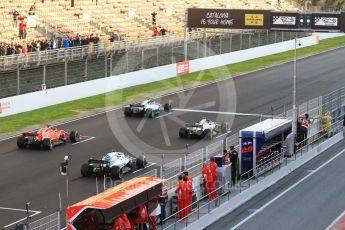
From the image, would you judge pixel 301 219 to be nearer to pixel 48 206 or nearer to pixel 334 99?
pixel 48 206

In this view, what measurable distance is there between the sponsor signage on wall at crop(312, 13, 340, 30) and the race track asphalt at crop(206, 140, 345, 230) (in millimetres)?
23246

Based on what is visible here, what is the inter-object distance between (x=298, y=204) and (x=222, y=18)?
3430 cm

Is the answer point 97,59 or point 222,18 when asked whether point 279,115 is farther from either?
point 222,18

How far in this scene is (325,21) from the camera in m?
51.4

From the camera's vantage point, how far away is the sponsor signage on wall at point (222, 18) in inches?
2207

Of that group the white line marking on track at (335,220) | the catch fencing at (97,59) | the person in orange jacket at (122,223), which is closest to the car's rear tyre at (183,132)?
the catch fencing at (97,59)

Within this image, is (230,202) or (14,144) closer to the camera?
(230,202)

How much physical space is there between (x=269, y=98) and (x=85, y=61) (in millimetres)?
11349

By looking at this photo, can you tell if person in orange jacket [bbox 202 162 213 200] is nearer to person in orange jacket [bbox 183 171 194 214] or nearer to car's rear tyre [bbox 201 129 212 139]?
person in orange jacket [bbox 183 171 194 214]

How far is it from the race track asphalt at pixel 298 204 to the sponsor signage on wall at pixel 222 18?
2786 centimetres

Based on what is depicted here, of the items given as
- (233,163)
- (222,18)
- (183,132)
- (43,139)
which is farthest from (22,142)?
(222,18)

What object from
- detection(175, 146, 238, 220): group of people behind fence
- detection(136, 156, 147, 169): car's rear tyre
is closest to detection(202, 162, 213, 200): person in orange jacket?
detection(175, 146, 238, 220): group of people behind fence

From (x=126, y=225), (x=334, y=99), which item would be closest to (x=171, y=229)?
(x=126, y=225)

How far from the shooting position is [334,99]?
36.3 meters
